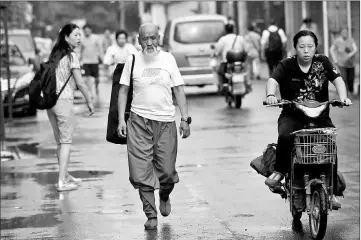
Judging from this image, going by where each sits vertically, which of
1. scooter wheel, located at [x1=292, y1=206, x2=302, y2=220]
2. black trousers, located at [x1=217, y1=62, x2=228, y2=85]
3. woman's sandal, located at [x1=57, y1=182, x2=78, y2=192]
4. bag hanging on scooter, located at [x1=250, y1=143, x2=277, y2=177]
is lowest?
woman's sandal, located at [x1=57, y1=182, x2=78, y2=192]

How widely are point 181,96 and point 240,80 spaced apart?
12689mm

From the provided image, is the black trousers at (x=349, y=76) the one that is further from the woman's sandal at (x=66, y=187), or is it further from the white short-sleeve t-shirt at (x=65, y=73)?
the woman's sandal at (x=66, y=187)

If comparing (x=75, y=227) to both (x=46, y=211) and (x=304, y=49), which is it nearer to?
(x=46, y=211)

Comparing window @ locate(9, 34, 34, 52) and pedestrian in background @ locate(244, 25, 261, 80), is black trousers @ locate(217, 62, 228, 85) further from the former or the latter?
pedestrian in background @ locate(244, 25, 261, 80)

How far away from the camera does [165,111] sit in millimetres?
9094

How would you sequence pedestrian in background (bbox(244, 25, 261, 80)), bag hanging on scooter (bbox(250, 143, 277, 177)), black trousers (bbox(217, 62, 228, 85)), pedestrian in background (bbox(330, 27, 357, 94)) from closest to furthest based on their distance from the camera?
bag hanging on scooter (bbox(250, 143, 277, 177)) < black trousers (bbox(217, 62, 228, 85)) < pedestrian in background (bbox(330, 27, 357, 94)) < pedestrian in background (bbox(244, 25, 261, 80))

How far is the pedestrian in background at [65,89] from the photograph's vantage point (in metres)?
11.8

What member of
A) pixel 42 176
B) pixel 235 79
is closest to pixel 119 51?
pixel 235 79

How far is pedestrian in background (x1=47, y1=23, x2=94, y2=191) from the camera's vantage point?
38.5 feet

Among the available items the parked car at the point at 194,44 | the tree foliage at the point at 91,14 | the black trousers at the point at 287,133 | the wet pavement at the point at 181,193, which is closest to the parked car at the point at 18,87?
the wet pavement at the point at 181,193

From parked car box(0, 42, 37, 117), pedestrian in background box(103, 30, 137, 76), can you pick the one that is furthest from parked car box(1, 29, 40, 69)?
pedestrian in background box(103, 30, 137, 76)

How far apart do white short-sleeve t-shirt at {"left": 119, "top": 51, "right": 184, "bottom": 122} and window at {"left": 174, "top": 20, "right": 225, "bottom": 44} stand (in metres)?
16.8

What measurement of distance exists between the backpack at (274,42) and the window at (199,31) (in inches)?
144

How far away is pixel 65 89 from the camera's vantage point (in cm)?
1179
